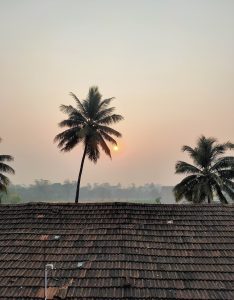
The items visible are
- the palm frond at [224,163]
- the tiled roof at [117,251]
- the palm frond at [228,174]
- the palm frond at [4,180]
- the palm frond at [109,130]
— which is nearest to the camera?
the tiled roof at [117,251]

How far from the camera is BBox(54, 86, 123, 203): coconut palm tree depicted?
84.4 feet

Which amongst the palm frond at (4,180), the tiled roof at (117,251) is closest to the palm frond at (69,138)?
the palm frond at (4,180)

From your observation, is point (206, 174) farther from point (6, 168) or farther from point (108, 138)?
point (6, 168)

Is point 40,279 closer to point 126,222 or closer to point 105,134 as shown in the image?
A: point 126,222

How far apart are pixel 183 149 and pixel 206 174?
9.47 ft

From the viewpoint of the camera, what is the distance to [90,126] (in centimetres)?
2595

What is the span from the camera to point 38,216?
1427cm

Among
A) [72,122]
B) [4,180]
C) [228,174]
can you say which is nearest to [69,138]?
[72,122]

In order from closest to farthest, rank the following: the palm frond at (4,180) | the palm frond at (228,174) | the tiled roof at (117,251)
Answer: the tiled roof at (117,251)
the palm frond at (228,174)
the palm frond at (4,180)

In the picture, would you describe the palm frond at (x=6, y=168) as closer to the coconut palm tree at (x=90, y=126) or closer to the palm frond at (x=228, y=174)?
the coconut palm tree at (x=90, y=126)

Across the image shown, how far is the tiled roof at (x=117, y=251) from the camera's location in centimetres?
1039

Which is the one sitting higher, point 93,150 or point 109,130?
point 109,130

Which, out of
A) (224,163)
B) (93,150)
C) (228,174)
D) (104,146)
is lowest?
(228,174)

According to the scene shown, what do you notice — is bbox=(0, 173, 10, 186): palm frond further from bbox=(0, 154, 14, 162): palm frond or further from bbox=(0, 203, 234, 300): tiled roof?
bbox=(0, 203, 234, 300): tiled roof
